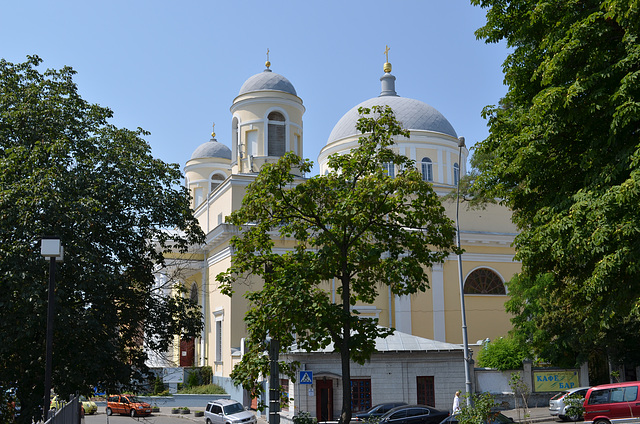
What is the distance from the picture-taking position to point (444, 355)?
27.6 meters

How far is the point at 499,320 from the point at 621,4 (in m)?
32.9

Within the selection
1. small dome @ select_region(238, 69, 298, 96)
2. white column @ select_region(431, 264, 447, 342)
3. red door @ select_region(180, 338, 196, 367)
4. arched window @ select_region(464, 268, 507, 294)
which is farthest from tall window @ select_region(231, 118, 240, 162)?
arched window @ select_region(464, 268, 507, 294)

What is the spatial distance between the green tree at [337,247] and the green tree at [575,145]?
2.16 metres

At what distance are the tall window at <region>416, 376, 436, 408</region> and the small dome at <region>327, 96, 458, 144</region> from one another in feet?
75.5

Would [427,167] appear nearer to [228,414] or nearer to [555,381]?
[555,381]

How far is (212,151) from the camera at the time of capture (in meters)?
60.5

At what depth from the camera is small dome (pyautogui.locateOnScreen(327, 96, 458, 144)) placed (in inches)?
1882

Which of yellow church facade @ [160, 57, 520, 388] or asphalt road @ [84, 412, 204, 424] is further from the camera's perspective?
yellow church facade @ [160, 57, 520, 388]

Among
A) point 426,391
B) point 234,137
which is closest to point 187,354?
point 234,137

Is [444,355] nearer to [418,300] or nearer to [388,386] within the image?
[388,386]

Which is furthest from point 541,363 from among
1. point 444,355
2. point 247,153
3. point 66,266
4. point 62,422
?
point 62,422

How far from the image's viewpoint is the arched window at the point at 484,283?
139 feet

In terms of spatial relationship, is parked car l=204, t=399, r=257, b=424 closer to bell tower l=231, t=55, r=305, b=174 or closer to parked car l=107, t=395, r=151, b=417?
parked car l=107, t=395, r=151, b=417

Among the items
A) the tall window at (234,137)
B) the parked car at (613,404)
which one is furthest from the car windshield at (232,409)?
the tall window at (234,137)
